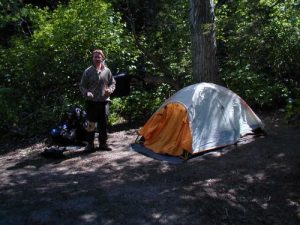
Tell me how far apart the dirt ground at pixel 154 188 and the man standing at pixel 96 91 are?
595 millimetres

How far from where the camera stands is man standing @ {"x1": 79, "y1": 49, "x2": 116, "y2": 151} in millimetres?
8070

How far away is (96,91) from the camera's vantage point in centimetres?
807

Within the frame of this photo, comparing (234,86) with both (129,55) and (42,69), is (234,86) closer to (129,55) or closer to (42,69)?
(129,55)

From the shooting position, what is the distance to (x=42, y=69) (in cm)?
1082

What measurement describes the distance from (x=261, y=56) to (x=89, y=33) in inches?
181

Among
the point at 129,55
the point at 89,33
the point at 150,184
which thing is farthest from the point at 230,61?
the point at 150,184

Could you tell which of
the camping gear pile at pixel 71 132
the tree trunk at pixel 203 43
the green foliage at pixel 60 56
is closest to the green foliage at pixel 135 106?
the green foliage at pixel 60 56

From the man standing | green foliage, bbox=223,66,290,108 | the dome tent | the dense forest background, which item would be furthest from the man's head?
green foliage, bbox=223,66,290,108

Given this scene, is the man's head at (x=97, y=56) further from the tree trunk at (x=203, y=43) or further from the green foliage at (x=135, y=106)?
the green foliage at (x=135, y=106)

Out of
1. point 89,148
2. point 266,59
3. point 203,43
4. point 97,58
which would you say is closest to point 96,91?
point 97,58

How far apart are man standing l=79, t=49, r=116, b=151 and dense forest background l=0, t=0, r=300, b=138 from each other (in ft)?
7.85

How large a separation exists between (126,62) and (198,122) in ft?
14.0

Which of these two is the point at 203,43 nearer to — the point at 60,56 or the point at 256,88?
the point at 256,88

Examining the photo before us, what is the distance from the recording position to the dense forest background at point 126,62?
1045 cm
